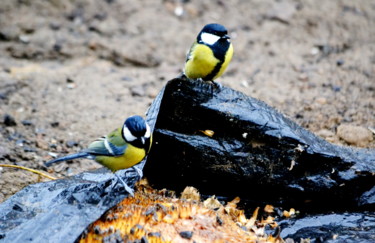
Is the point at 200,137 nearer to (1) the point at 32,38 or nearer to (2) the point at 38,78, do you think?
(2) the point at 38,78

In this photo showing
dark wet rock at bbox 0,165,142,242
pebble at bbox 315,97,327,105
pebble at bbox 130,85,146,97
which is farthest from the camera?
pebble at bbox 130,85,146,97

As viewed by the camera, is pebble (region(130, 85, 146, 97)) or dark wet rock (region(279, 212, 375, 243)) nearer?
dark wet rock (region(279, 212, 375, 243))

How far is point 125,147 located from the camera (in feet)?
11.1

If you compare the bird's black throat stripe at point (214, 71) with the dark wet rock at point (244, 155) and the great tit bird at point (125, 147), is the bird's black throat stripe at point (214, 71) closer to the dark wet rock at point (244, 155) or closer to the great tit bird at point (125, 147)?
the dark wet rock at point (244, 155)

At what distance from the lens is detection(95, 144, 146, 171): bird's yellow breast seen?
337cm

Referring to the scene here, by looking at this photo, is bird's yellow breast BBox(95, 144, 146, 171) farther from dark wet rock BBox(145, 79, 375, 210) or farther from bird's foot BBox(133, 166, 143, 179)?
dark wet rock BBox(145, 79, 375, 210)

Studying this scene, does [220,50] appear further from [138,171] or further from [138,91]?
[138,91]

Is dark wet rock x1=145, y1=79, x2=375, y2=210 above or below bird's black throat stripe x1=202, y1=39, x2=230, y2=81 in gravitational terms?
below

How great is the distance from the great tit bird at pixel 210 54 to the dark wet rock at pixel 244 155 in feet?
1.64

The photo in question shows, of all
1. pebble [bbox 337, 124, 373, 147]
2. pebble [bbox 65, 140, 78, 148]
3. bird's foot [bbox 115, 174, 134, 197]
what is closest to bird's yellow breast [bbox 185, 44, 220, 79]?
bird's foot [bbox 115, 174, 134, 197]

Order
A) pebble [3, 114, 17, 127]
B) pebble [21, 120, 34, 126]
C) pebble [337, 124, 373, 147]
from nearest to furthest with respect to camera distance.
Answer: pebble [337, 124, 373, 147]
pebble [3, 114, 17, 127]
pebble [21, 120, 34, 126]

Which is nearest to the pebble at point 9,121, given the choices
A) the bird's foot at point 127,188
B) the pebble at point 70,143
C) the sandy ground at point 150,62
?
the sandy ground at point 150,62

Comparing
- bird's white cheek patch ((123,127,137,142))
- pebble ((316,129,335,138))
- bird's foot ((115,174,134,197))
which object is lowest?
bird's foot ((115,174,134,197))

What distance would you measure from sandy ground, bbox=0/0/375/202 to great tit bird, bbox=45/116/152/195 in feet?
3.88
